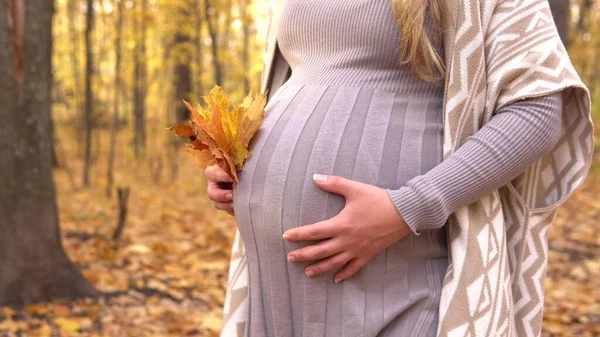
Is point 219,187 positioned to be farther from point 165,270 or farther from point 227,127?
point 165,270

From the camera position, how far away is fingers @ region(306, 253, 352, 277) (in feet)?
3.86

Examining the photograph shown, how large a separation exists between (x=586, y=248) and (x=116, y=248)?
13.3ft

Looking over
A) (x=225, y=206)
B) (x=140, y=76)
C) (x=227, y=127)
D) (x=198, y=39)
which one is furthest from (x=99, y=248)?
(x=140, y=76)

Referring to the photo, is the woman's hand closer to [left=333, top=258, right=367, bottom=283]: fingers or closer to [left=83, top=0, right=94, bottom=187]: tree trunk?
[left=333, top=258, right=367, bottom=283]: fingers

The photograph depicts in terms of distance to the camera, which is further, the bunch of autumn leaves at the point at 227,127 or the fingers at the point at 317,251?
the bunch of autumn leaves at the point at 227,127

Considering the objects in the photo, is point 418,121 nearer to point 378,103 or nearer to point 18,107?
point 378,103

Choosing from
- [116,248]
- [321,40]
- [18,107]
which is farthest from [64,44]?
[321,40]

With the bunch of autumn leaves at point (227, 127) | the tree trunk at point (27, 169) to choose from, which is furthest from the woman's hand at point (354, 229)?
the tree trunk at point (27, 169)

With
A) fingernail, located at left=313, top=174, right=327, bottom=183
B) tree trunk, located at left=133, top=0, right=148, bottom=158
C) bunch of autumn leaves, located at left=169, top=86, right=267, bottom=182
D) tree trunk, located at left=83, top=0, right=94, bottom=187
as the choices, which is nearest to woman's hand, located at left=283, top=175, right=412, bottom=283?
fingernail, located at left=313, top=174, right=327, bottom=183

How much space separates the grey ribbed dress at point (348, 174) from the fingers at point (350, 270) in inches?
0.8

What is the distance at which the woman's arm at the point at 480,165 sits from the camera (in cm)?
115

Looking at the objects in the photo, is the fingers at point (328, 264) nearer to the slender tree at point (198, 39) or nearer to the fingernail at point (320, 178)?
the fingernail at point (320, 178)

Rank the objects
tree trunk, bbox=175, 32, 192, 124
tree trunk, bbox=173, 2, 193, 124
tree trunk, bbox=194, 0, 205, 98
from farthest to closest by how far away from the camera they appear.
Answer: tree trunk, bbox=175, 32, 192, 124
tree trunk, bbox=173, 2, 193, 124
tree trunk, bbox=194, 0, 205, 98

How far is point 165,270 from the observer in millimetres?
4395
